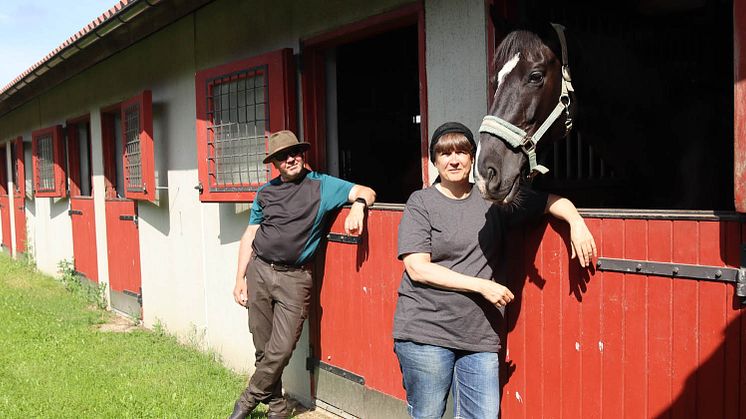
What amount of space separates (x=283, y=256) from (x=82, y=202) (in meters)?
5.81

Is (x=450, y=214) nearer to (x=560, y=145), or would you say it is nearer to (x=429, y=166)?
(x=429, y=166)

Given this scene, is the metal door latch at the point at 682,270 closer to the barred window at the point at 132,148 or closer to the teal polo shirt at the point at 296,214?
the teal polo shirt at the point at 296,214

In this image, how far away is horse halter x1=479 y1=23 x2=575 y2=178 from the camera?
2.18 meters

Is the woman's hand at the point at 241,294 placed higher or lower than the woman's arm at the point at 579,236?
lower

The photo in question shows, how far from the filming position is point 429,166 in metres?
3.22

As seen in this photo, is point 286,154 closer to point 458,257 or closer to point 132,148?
point 458,257

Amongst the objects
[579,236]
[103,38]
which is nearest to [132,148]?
[103,38]

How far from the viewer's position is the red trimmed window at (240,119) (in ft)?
13.3

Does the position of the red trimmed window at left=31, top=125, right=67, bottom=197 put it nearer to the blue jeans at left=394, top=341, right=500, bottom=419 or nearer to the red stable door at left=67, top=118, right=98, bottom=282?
the red stable door at left=67, top=118, right=98, bottom=282

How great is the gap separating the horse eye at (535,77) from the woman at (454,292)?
32 centimetres

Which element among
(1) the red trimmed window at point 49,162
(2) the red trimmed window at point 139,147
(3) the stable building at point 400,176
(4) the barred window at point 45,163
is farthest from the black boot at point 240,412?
(4) the barred window at point 45,163

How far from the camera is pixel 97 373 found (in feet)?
15.0

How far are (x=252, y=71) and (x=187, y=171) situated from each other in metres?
1.66

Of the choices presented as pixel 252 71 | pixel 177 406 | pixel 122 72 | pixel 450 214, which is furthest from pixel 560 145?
pixel 122 72
